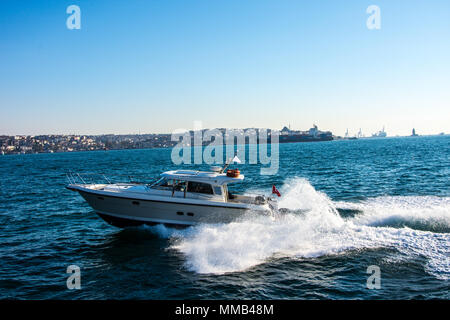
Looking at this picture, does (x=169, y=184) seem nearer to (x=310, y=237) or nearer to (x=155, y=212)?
(x=155, y=212)

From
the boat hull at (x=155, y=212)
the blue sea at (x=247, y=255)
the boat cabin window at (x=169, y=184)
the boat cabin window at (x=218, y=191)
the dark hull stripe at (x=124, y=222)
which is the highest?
the boat cabin window at (x=169, y=184)

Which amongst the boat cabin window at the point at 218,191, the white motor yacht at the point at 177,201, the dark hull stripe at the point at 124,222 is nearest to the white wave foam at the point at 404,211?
the white motor yacht at the point at 177,201

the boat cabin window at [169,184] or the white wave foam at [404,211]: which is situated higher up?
the boat cabin window at [169,184]

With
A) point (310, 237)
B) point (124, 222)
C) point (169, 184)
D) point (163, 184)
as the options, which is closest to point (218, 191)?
point (169, 184)

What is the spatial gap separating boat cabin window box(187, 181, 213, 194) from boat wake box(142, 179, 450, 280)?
5.22 ft

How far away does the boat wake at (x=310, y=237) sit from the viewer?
38.2 feet

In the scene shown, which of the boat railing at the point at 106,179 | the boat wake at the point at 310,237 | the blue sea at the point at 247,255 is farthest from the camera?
the boat railing at the point at 106,179

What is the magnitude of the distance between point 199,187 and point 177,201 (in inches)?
47.7

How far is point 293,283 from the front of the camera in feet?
33.3

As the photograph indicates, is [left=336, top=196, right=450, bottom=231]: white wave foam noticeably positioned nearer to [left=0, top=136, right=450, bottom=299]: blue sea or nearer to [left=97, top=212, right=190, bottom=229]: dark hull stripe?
[left=0, top=136, right=450, bottom=299]: blue sea

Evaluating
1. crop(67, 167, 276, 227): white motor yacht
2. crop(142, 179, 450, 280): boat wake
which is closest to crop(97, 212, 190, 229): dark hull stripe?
crop(67, 167, 276, 227): white motor yacht

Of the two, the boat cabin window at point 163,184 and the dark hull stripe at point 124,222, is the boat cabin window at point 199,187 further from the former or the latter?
the dark hull stripe at point 124,222

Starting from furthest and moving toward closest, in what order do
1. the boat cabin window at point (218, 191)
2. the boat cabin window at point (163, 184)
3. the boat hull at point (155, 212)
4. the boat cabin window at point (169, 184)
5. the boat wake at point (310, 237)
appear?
the boat cabin window at point (163, 184) → the boat cabin window at point (169, 184) → the boat cabin window at point (218, 191) → the boat hull at point (155, 212) → the boat wake at point (310, 237)
